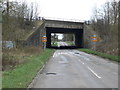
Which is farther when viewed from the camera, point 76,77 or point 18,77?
point 76,77

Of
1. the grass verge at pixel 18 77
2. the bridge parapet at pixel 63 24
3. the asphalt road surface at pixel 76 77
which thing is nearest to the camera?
the grass verge at pixel 18 77

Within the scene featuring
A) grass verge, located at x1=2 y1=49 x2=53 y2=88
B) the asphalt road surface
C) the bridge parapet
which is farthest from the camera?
the bridge parapet

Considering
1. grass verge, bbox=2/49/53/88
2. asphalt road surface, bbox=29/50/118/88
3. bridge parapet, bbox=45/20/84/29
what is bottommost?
asphalt road surface, bbox=29/50/118/88

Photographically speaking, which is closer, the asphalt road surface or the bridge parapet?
the asphalt road surface

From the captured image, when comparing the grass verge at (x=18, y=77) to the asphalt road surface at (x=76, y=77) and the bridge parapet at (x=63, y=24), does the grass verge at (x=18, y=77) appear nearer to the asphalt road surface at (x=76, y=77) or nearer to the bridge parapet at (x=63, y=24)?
the asphalt road surface at (x=76, y=77)

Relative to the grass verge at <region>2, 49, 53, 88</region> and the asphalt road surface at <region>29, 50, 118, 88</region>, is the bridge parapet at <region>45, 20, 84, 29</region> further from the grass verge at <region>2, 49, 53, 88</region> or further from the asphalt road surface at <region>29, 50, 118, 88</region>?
the grass verge at <region>2, 49, 53, 88</region>

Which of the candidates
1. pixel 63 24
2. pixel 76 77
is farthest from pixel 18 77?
pixel 63 24

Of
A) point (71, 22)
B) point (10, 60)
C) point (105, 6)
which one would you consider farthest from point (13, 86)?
point (71, 22)

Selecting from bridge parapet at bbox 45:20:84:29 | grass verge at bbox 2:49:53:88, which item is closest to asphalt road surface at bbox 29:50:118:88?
grass verge at bbox 2:49:53:88

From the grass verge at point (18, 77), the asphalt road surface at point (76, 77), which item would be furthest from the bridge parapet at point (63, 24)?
the grass verge at point (18, 77)

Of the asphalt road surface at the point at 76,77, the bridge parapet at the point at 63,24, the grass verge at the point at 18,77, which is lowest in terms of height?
the asphalt road surface at the point at 76,77

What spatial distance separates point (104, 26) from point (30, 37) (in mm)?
23158

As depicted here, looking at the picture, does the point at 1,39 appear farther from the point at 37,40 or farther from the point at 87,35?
the point at 87,35

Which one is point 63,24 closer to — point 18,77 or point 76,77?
point 76,77
